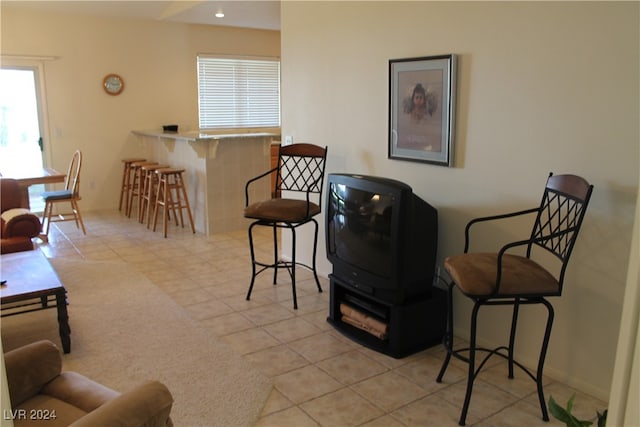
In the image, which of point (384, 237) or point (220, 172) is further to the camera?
point (220, 172)

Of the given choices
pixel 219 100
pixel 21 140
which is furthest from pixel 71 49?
pixel 219 100

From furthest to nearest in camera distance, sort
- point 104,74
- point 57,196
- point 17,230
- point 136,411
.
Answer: point 104,74 → point 57,196 → point 17,230 → point 136,411

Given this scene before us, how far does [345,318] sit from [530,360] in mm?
1099

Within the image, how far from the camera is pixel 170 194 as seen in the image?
600cm

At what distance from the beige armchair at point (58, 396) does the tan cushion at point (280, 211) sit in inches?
70.7

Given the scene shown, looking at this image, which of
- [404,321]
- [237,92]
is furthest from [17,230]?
[237,92]

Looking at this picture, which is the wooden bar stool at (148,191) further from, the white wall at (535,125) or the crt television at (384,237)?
the crt television at (384,237)

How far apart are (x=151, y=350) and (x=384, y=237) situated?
1.50 m

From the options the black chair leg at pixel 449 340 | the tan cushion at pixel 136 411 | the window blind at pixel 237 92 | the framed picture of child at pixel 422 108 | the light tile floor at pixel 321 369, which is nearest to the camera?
the tan cushion at pixel 136 411

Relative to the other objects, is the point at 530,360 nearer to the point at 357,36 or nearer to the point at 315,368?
the point at 315,368

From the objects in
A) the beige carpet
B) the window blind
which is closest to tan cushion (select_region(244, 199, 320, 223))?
the beige carpet

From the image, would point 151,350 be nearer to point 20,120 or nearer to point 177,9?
point 177,9

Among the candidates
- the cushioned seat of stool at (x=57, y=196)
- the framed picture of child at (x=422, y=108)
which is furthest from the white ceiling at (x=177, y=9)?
the framed picture of child at (x=422, y=108)

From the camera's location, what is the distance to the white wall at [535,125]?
2.37 meters
